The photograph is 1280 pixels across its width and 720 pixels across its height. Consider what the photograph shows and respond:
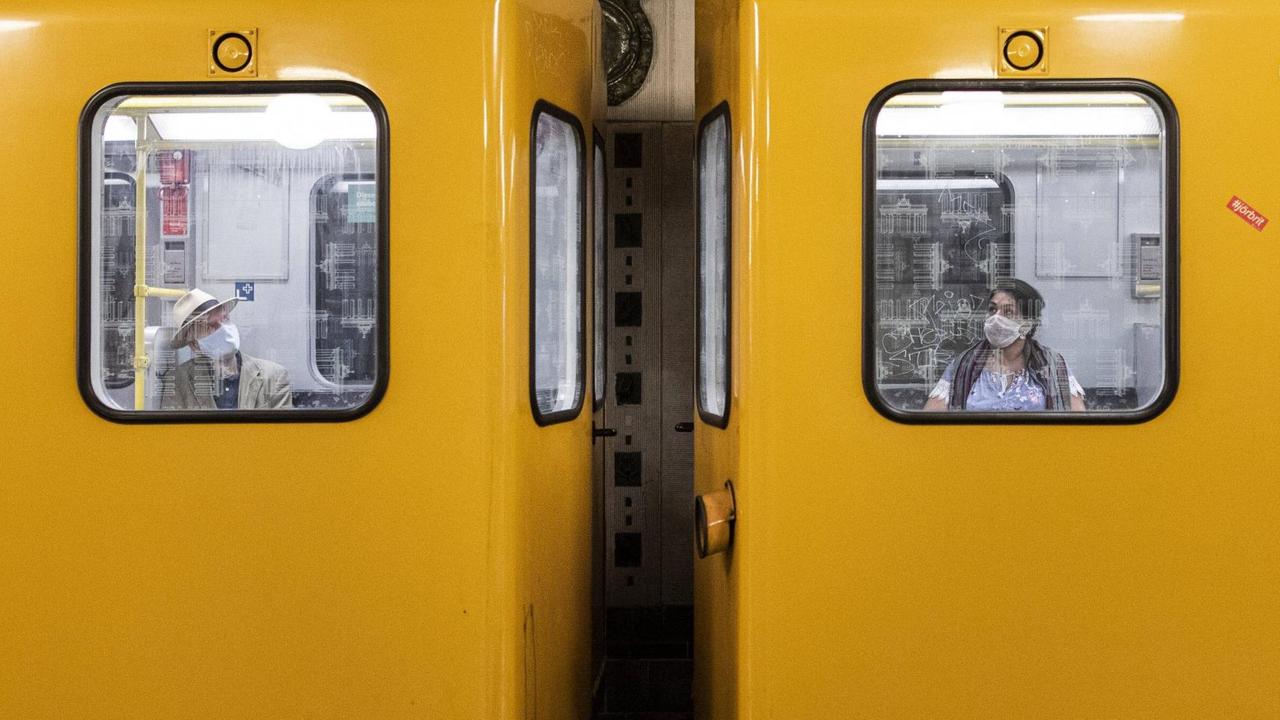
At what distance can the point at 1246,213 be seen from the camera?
215 cm

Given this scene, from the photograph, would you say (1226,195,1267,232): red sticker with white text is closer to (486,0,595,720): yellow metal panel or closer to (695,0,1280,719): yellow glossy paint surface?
(695,0,1280,719): yellow glossy paint surface

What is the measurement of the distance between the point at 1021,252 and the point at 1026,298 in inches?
4.4

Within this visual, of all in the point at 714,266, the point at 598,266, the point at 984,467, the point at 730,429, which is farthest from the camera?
the point at 598,266

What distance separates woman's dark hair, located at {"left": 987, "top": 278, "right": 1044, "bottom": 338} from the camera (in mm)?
2176

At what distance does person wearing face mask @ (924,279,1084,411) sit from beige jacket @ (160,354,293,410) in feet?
5.30

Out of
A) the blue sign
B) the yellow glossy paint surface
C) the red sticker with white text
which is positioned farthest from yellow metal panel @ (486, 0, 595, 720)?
the red sticker with white text

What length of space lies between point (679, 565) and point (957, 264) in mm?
2101

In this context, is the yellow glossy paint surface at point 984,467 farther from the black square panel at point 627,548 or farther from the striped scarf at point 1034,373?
the black square panel at point 627,548

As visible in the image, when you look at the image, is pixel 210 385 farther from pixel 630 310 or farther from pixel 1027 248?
pixel 1027 248

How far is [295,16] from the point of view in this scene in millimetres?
2186

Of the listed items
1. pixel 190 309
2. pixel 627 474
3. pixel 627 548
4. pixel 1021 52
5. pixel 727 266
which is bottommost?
pixel 627 548

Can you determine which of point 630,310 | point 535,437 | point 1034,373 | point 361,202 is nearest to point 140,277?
point 361,202

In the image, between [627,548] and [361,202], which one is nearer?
[361,202]

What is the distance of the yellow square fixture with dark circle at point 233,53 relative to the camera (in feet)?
7.18
